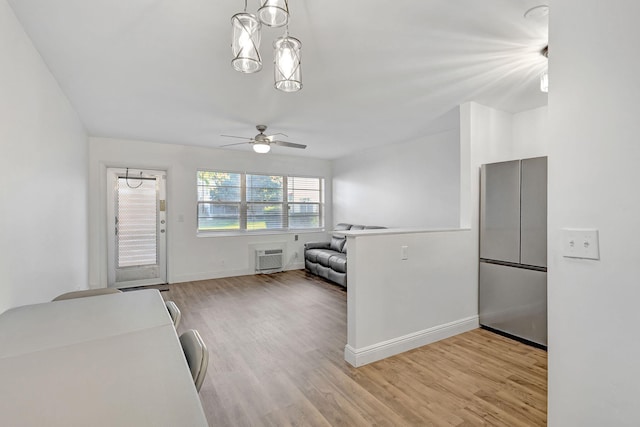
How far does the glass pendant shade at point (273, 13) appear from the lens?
122 cm

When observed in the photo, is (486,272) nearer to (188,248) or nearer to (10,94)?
(10,94)

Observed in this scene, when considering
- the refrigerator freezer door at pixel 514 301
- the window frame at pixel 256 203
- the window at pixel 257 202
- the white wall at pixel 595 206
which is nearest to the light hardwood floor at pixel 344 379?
the refrigerator freezer door at pixel 514 301

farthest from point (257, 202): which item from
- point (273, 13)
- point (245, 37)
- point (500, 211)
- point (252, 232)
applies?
point (273, 13)

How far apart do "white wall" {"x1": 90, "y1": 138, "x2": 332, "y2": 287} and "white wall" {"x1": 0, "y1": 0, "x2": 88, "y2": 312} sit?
58.6 inches

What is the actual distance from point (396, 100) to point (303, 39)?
1484mm

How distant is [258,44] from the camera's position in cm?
134

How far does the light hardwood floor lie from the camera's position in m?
1.86

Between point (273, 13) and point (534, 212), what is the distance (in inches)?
114

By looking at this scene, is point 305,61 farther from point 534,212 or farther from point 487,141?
point 534,212

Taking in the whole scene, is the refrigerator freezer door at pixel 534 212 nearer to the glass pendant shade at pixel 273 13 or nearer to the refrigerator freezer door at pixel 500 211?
the refrigerator freezer door at pixel 500 211

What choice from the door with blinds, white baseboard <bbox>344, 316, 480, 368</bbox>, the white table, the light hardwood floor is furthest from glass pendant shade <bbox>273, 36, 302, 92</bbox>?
the door with blinds

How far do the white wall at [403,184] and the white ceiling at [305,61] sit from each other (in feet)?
2.48

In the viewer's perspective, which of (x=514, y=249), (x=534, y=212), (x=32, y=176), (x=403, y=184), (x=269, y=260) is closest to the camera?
(x=32, y=176)

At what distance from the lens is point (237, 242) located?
5.82 metres
